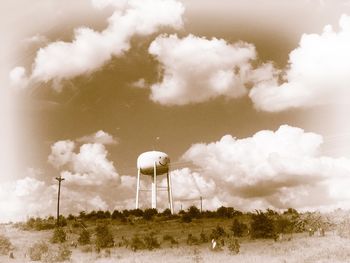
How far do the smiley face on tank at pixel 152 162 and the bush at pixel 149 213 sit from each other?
5.79m

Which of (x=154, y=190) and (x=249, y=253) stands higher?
(x=154, y=190)

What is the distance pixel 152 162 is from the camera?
6334cm

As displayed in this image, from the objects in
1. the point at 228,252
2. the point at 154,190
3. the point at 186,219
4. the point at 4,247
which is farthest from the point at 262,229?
the point at 154,190

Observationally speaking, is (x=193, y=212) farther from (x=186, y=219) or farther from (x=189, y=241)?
(x=189, y=241)

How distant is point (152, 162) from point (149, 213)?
24.9ft

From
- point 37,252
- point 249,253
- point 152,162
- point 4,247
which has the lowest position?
point 249,253

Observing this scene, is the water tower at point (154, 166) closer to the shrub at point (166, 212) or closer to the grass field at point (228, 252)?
the shrub at point (166, 212)

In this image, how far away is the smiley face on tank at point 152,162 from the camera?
63.5 meters

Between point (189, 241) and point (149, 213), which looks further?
point (149, 213)

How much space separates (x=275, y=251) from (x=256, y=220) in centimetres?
1108

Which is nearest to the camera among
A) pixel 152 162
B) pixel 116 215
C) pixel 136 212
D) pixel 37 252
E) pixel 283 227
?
pixel 37 252

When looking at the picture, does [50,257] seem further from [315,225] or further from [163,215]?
[163,215]

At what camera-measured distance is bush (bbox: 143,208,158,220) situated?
2286 inches

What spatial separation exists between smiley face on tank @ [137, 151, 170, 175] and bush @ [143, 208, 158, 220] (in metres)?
5.79
